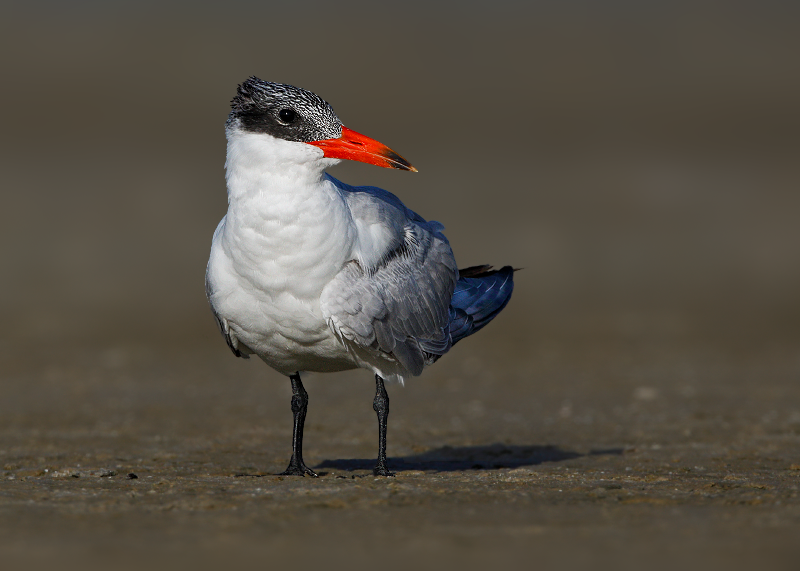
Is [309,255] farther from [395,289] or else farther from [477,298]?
[477,298]

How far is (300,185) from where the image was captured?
20.8ft

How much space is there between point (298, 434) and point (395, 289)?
1264 millimetres

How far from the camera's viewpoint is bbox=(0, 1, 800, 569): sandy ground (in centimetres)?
535

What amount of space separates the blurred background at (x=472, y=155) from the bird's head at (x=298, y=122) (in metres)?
7.96

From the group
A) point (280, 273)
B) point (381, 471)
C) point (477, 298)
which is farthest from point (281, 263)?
point (477, 298)

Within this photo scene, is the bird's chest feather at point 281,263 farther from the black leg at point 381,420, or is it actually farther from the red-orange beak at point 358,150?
the black leg at point 381,420

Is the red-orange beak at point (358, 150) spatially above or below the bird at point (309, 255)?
above

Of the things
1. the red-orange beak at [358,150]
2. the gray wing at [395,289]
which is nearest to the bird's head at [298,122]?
the red-orange beak at [358,150]

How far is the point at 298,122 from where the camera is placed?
21.1 feet

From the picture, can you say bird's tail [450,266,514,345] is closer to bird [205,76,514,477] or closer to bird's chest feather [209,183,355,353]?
bird [205,76,514,477]

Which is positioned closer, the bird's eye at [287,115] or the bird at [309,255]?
the bird at [309,255]

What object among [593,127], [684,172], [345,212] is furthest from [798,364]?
[593,127]

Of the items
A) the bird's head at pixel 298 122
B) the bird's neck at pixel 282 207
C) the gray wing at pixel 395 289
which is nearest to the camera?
the bird's neck at pixel 282 207

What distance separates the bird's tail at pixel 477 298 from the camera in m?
7.60
